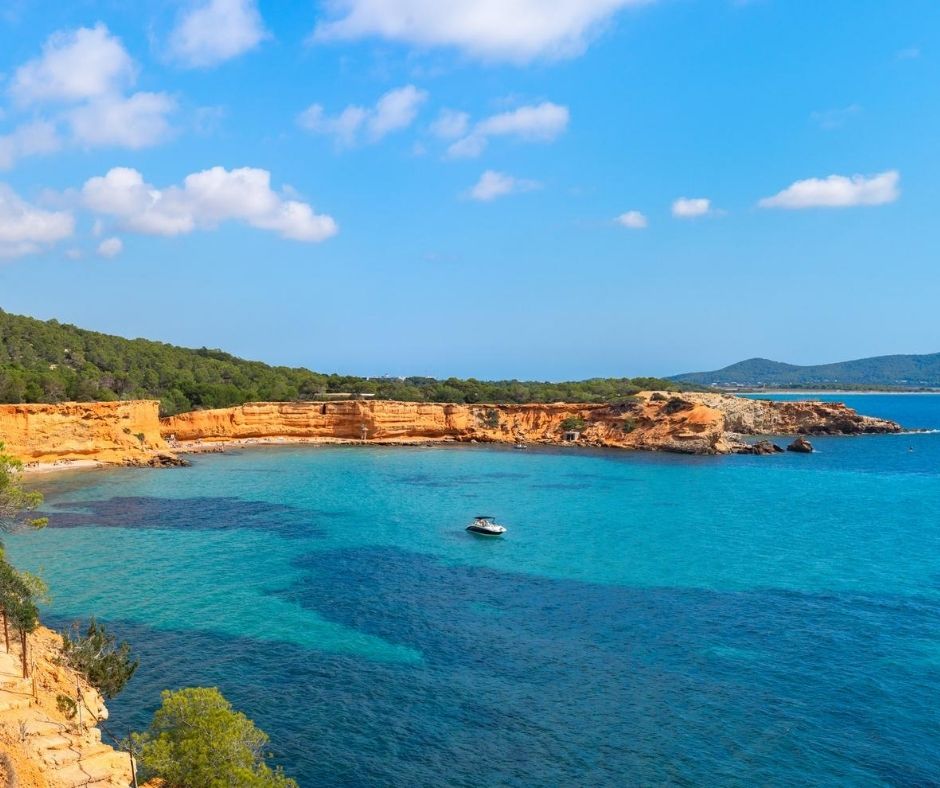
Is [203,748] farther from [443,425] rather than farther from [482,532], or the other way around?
[443,425]

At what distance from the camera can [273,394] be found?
314 feet

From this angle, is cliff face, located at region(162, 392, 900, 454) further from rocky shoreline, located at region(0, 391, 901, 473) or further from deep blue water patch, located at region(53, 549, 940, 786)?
deep blue water patch, located at region(53, 549, 940, 786)

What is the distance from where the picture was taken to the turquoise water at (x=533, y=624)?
730 inches

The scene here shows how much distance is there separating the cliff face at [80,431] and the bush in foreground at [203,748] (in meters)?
54.3

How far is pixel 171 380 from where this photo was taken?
9181 centimetres

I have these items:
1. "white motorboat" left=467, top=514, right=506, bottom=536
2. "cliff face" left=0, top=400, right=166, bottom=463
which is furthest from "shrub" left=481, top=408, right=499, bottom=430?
"white motorboat" left=467, top=514, right=506, bottom=536

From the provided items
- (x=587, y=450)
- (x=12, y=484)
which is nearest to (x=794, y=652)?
(x=12, y=484)

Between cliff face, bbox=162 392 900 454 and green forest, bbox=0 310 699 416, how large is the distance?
5208mm

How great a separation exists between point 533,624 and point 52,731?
16.4 metres

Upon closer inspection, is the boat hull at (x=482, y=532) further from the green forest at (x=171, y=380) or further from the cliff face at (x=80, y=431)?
the green forest at (x=171, y=380)

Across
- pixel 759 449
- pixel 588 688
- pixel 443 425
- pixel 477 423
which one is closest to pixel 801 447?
pixel 759 449

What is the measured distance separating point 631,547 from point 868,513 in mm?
20971

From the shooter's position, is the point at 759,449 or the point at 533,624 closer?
the point at 533,624

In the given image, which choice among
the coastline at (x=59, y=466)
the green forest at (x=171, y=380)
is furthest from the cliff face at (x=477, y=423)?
the coastline at (x=59, y=466)
